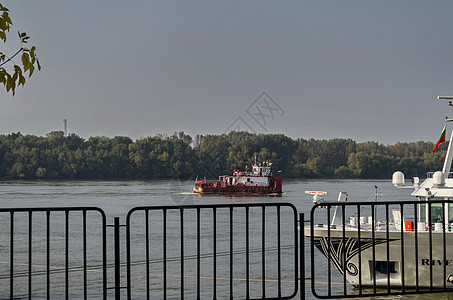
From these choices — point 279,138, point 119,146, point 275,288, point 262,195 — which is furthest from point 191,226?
point 119,146

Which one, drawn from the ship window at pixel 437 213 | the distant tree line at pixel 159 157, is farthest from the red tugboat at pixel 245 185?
the ship window at pixel 437 213

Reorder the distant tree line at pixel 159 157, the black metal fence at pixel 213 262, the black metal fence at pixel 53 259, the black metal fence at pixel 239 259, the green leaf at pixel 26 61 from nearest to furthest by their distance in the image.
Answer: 1. the green leaf at pixel 26 61
2. the black metal fence at pixel 239 259
3. the black metal fence at pixel 53 259
4. the black metal fence at pixel 213 262
5. the distant tree line at pixel 159 157

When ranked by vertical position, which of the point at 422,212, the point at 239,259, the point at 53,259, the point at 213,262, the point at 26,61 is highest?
the point at 26,61

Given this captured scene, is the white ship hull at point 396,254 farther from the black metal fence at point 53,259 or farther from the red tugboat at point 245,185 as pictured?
the red tugboat at point 245,185

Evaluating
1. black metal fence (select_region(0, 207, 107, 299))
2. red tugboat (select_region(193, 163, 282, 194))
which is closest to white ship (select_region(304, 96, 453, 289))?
black metal fence (select_region(0, 207, 107, 299))

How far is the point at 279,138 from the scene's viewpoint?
98250mm

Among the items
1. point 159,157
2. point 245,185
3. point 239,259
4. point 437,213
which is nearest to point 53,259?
point 239,259

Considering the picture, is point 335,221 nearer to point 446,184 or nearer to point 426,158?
point 446,184

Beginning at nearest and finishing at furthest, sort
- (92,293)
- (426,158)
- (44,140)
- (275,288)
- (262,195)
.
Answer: (92,293), (275,288), (262,195), (426,158), (44,140)

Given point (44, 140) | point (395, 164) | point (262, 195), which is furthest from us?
point (44, 140)

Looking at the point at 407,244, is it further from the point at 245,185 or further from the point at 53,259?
the point at 245,185

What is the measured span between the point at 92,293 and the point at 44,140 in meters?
93.8

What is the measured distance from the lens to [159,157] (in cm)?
10175

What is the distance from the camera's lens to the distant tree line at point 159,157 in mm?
96375
